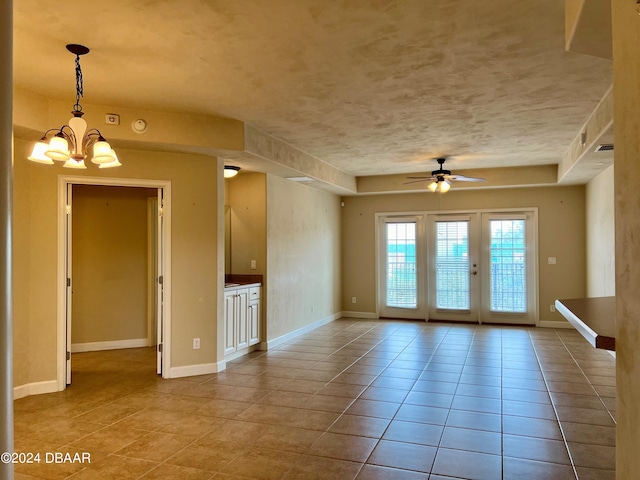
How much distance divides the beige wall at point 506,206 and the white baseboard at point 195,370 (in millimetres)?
4630

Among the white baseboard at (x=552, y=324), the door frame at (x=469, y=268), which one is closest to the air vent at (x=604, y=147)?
the door frame at (x=469, y=268)

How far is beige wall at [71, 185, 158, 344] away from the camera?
649cm

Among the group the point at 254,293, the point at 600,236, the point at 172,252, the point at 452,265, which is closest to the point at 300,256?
the point at 254,293

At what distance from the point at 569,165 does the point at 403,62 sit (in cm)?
419

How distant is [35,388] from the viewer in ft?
14.9

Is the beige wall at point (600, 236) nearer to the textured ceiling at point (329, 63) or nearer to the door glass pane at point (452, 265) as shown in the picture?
the textured ceiling at point (329, 63)

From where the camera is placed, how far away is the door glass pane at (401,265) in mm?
9180

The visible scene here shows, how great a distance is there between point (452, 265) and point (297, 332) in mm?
3387

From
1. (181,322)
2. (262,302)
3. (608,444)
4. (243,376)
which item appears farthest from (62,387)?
(608,444)

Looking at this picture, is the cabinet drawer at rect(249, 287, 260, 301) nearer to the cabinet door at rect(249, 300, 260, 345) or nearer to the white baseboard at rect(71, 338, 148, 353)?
the cabinet door at rect(249, 300, 260, 345)

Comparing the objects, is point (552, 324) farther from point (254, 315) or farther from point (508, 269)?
point (254, 315)

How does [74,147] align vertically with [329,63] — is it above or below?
below

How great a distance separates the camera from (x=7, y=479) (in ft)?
5.33

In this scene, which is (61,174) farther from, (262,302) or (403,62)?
(403,62)
